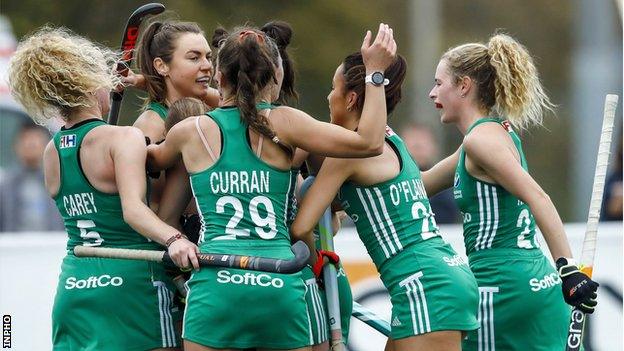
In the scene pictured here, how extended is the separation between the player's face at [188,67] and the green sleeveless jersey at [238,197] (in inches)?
38.6

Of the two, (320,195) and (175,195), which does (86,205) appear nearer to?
(175,195)

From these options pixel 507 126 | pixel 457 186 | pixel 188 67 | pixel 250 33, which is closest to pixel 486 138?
pixel 507 126

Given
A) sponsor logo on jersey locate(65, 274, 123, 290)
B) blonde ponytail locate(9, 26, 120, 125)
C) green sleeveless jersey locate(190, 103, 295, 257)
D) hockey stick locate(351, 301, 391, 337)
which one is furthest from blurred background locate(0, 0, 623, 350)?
hockey stick locate(351, 301, 391, 337)

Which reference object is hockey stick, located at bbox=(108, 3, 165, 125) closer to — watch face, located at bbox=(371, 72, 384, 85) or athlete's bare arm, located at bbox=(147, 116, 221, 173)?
athlete's bare arm, located at bbox=(147, 116, 221, 173)

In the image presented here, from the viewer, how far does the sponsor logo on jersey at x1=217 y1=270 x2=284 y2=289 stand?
17.0ft

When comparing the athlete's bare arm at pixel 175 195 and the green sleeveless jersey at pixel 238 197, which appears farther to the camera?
the athlete's bare arm at pixel 175 195

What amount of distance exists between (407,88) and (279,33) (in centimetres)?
1926

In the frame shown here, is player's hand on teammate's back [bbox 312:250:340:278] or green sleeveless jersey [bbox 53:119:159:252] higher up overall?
green sleeveless jersey [bbox 53:119:159:252]

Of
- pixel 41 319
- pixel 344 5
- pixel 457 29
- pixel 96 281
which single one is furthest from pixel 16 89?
pixel 457 29

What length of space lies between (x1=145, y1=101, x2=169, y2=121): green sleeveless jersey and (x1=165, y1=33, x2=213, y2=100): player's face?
0.09 meters

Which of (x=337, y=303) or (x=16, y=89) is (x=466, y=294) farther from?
(x=16, y=89)

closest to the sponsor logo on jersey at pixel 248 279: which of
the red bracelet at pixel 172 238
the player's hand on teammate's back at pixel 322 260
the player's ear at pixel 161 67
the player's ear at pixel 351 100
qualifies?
the red bracelet at pixel 172 238

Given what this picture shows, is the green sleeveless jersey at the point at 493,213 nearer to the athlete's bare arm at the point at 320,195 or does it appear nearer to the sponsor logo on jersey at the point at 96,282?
the athlete's bare arm at the point at 320,195

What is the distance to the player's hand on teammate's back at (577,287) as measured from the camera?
5.56 m
